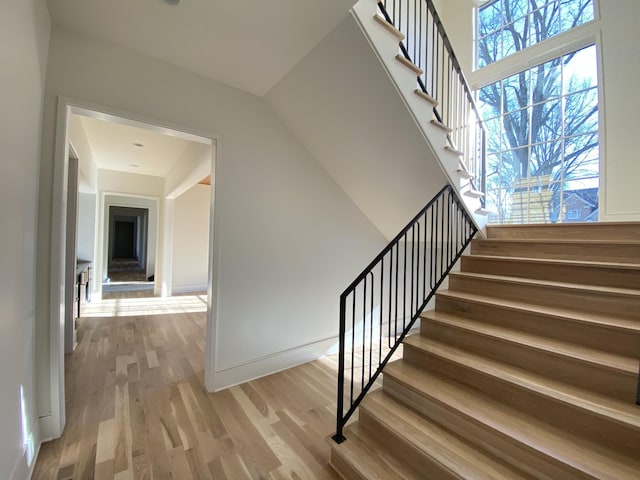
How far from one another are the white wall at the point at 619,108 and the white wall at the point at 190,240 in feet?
22.2

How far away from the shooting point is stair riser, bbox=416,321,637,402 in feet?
4.32

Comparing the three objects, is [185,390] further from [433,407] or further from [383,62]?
[383,62]

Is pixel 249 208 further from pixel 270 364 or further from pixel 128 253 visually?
pixel 128 253

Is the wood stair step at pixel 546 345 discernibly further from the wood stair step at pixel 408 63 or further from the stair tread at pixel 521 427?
the wood stair step at pixel 408 63

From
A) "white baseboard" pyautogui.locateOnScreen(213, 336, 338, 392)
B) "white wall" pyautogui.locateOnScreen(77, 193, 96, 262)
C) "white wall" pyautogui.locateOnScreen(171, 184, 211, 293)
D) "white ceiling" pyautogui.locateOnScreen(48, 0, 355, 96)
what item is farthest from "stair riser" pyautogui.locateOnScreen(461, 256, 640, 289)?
"white wall" pyautogui.locateOnScreen(77, 193, 96, 262)

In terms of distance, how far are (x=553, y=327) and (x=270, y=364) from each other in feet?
7.55

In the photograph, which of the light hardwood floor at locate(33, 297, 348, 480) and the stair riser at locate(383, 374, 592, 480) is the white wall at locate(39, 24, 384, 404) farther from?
the stair riser at locate(383, 374, 592, 480)

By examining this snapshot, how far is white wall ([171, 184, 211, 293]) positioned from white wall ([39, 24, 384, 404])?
4.06 meters

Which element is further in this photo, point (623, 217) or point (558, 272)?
point (623, 217)

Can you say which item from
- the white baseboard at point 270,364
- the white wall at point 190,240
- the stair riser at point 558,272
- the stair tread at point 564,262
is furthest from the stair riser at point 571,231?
the white wall at point 190,240

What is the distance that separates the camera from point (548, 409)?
4.43 ft

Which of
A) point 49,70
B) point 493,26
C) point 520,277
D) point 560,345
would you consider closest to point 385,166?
point 520,277

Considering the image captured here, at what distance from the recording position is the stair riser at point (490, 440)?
1153 mm

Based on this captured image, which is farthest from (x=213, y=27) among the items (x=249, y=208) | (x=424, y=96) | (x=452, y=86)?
(x=452, y=86)
